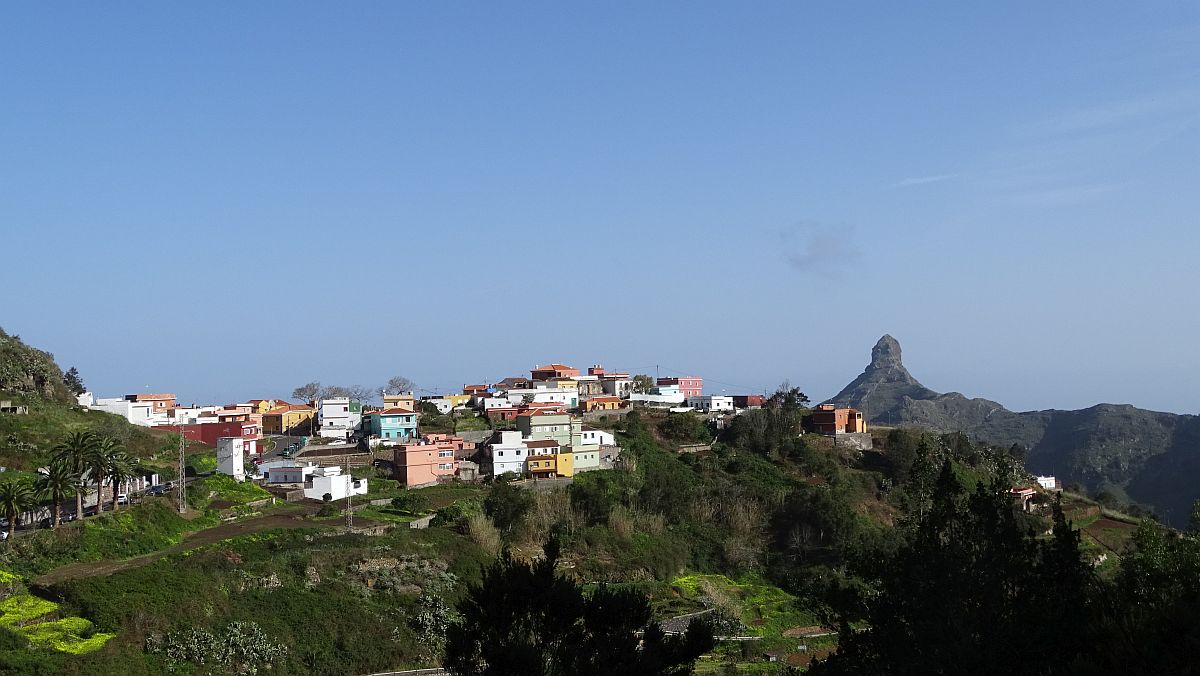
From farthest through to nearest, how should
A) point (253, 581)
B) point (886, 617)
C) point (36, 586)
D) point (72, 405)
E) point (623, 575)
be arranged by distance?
point (72, 405) < point (623, 575) < point (253, 581) < point (36, 586) < point (886, 617)

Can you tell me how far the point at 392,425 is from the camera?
214 feet

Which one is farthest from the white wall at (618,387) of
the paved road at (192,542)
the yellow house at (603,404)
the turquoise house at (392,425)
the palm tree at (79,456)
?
the palm tree at (79,456)

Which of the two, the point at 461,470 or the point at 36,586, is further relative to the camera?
the point at 461,470

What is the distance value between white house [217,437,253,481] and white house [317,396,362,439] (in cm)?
1581

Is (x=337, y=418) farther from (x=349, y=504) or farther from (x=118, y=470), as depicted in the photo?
(x=118, y=470)

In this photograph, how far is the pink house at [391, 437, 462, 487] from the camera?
5459cm

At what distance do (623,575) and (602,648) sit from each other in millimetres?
30803

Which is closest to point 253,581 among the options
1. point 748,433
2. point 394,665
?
point 394,665

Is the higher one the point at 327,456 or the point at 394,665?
the point at 327,456

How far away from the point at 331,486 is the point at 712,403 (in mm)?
38805

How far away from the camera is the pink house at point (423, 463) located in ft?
179

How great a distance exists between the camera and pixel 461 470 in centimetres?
5709

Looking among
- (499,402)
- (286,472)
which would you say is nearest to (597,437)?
(499,402)

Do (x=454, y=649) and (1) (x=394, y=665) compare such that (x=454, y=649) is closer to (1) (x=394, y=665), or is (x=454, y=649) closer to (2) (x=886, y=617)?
(2) (x=886, y=617)
